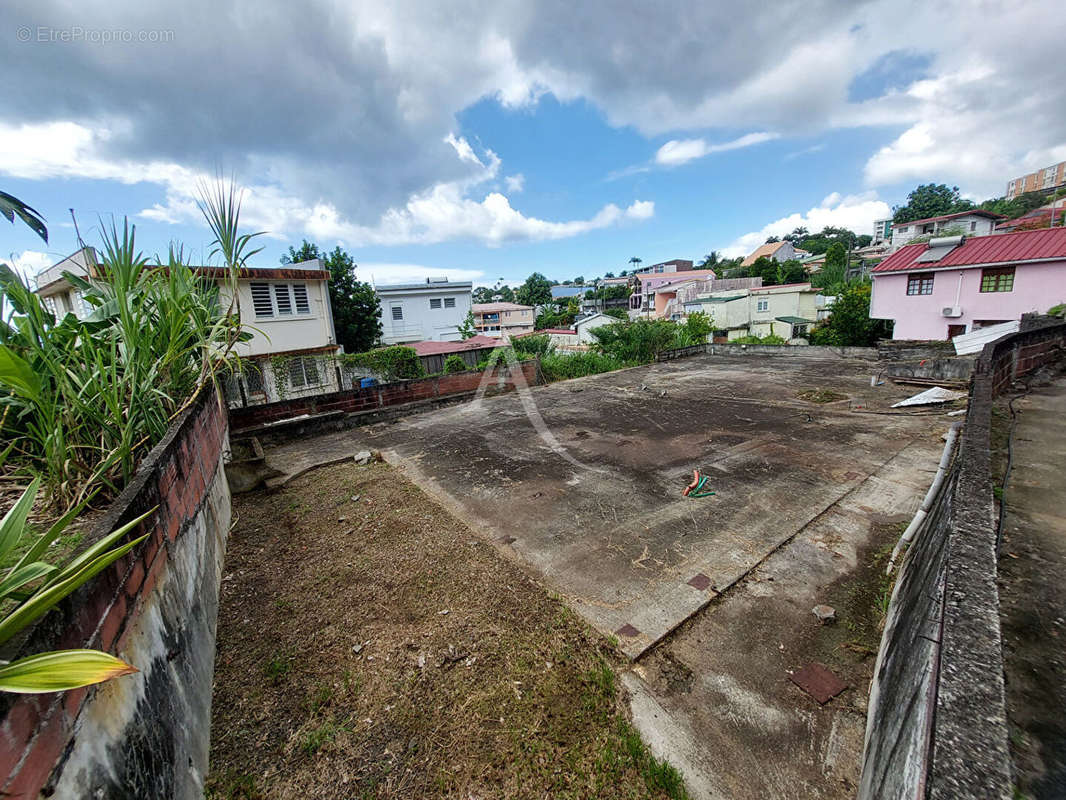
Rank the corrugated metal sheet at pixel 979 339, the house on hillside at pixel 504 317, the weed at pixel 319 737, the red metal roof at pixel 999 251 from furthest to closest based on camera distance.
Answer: the house on hillside at pixel 504 317
the red metal roof at pixel 999 251
the corrugated metal sheet at pixel 979 339
the weed at pixel 319 737

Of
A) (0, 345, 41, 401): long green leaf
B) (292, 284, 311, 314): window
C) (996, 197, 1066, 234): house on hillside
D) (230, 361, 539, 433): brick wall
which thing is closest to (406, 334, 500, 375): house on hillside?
(292, 284, 311, 314): window

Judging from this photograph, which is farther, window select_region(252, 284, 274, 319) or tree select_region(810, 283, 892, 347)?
tree select_region(810, 283, 892, 347)

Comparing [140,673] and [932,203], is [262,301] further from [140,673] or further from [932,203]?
[932,203]

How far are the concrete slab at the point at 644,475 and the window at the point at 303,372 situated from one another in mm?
5093

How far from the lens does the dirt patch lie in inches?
70.2

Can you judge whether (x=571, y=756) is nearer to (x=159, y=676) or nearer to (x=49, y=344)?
(x=159, y=676)

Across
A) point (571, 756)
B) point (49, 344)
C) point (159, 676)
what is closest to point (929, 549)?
point (571, 756)

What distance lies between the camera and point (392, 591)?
293cm

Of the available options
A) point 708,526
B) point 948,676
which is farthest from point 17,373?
point 708,526

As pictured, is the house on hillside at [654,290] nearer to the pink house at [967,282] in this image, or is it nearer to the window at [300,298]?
the pink house at [967,282]

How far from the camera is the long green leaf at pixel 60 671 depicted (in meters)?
0.73

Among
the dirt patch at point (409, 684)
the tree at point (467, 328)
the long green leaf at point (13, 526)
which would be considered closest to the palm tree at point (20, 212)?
the long green leaf at point (13, 526)

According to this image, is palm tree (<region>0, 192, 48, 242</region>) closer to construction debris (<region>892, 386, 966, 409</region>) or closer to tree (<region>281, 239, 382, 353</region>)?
construction debris (<region>892, 386, 966, 409</region>)

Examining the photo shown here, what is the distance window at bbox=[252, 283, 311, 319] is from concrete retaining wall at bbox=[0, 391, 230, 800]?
1066cm
